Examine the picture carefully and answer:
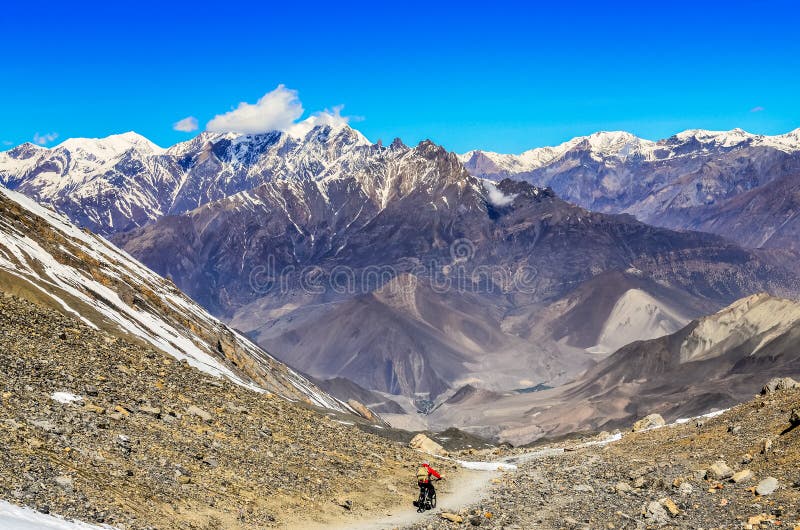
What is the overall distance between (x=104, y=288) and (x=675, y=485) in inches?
3083

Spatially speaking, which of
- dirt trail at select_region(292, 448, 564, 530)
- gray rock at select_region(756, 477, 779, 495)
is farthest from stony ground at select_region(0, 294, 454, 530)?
gray rock at select_region(756, 477, 779, 495)

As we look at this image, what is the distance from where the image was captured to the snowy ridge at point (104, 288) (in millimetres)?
85500

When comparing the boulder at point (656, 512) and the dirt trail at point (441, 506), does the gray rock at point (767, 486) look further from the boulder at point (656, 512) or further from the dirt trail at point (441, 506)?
the dirt trail at point (441, 506)

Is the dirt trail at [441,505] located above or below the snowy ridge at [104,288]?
below

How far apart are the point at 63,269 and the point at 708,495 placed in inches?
3096

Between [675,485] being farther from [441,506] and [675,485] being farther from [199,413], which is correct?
[199,413]

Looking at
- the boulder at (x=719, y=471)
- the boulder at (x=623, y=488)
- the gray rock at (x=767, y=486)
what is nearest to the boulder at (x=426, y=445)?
the boulder at (x=623, y=488)

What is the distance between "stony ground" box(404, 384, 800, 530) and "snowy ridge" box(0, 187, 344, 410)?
145 ft

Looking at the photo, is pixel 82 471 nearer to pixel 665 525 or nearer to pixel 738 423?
pixel 665 525

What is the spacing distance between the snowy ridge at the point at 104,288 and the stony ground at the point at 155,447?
3177 cm

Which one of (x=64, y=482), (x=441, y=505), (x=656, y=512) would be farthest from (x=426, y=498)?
(x=64, y=482)

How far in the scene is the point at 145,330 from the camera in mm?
95000

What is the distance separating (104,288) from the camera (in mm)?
104438

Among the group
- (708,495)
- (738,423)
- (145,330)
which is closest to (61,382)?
(708,495)
